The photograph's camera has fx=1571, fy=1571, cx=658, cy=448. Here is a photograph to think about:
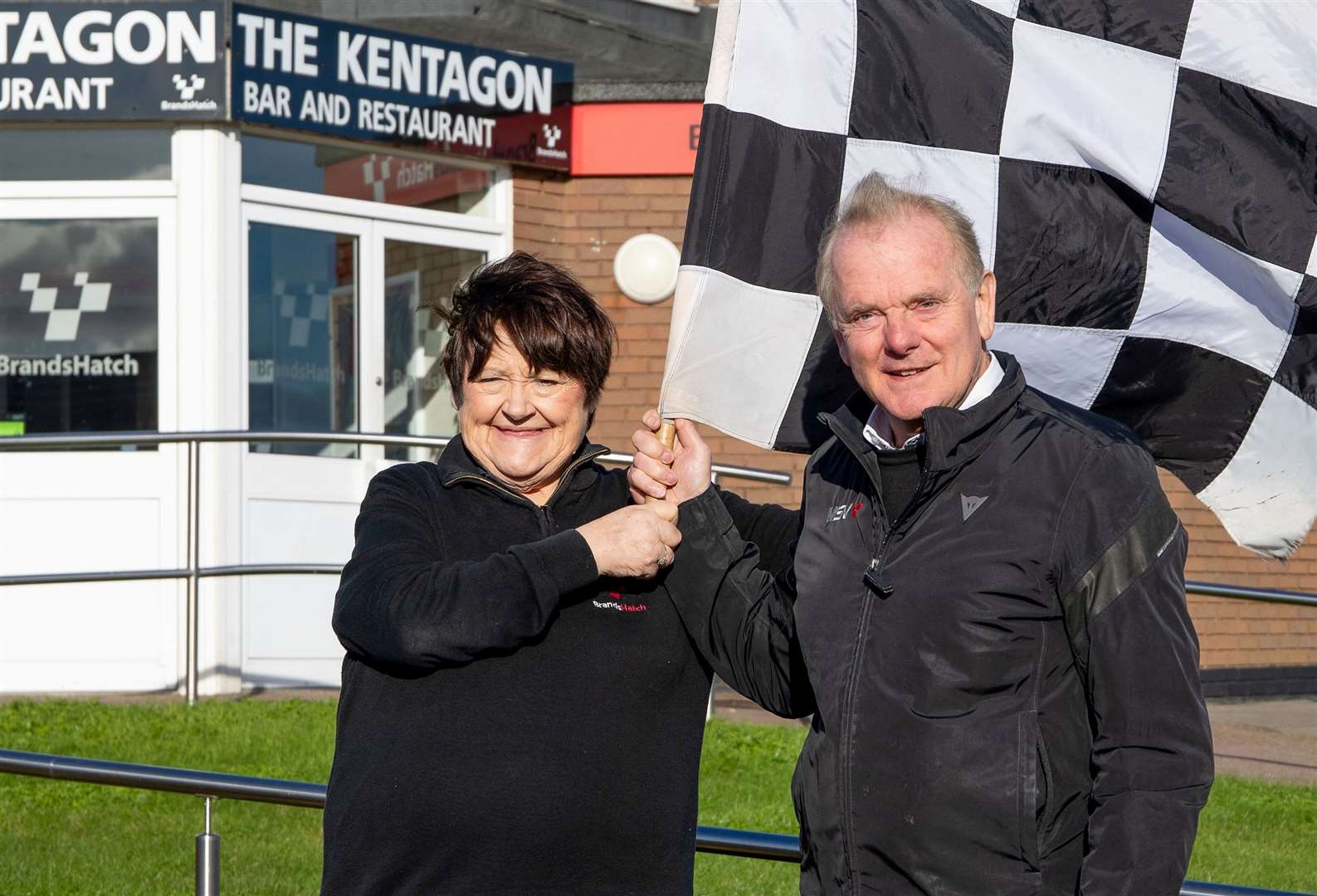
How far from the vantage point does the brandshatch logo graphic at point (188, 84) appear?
796 centimetres

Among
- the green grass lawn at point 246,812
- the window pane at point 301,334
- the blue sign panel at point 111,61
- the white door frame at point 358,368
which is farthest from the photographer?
the window pane at point 301,334

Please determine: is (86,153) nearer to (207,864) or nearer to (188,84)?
(188,84)

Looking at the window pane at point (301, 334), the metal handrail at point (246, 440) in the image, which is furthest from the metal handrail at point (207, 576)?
the window pane at point (301, 334)

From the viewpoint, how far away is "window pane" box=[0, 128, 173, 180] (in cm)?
823

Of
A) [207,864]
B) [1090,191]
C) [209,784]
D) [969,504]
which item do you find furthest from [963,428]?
[207,864]

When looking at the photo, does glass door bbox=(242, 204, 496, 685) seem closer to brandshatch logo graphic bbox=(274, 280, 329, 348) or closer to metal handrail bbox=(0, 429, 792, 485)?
brandshatch logo graphic bbox=(274, 280, 329, 348)

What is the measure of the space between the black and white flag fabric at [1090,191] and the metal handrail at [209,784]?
0.74 metres

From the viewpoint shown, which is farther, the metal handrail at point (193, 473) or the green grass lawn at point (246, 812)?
the metal handrail at point (193, 473)

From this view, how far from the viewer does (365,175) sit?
8875 mm

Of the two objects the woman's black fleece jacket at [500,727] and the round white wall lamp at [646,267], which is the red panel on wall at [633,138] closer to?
the round white wall lamp at [646,267]

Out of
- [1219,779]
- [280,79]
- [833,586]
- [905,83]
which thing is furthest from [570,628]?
[280,79]

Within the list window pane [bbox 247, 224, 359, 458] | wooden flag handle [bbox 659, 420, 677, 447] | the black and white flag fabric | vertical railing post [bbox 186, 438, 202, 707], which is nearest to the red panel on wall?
window pane [bbox 247, 224, 359, 458]

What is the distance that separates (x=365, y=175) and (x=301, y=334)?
98 cm

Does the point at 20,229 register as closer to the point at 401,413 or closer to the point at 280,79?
the point at 280,79
